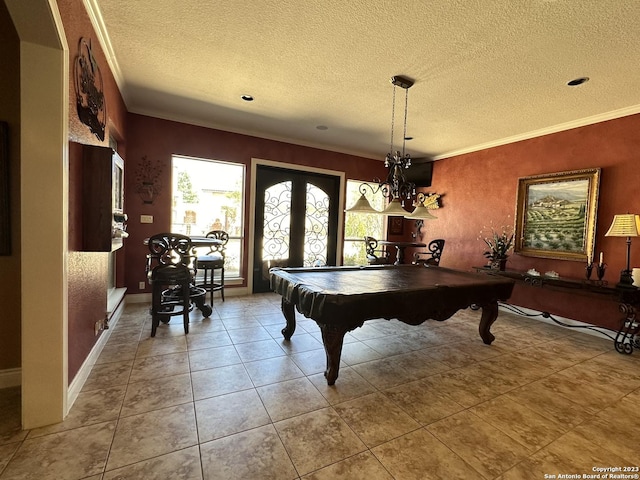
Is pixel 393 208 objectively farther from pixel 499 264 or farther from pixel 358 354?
pixel 499 264

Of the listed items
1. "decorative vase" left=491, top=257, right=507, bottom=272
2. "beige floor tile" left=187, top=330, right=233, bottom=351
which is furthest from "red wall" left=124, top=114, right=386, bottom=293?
"decorative vase" left=491, top=257, right=507, bottom=272

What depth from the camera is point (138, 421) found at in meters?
1.82

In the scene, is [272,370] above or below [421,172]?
below

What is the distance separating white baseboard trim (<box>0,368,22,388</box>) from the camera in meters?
2.12

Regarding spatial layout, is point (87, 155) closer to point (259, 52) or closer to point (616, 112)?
point (259, 52)

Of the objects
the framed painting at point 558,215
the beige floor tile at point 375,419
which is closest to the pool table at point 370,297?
the beige floor tile at point 375,419

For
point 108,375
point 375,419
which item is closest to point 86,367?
point 108,375

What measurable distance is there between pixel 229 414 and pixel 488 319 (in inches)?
112

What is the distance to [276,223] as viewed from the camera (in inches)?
214

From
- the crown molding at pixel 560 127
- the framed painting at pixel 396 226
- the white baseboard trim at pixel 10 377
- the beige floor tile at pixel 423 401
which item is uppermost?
the crown molding at pixel 560 127

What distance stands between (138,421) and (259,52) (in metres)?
3.05

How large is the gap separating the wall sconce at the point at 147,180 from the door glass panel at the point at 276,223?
1740 millimetres

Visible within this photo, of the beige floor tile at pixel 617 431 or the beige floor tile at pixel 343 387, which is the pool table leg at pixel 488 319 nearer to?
the beige floor tile at pixel 617 431

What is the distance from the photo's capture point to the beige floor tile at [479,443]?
62.7 inches
